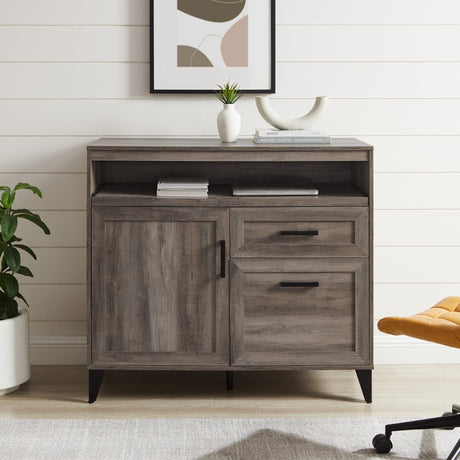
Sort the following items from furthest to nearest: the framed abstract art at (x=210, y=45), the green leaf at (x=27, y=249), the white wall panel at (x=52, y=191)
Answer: the white wall panel at (x=52, y=191) < the framed abstract art at (x=210, y=45) < the green leaf at (x=27, y=249)

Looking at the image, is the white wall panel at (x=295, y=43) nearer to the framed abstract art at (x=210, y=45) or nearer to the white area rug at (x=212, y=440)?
the framed abstract art at (x=210, y=45)

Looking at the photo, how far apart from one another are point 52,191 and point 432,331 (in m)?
1.85

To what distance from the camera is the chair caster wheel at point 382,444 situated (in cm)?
247

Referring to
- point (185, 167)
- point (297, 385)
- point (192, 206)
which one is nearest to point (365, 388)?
point (297, 385)

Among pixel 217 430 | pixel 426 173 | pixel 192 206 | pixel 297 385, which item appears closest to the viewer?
pixel 217 430

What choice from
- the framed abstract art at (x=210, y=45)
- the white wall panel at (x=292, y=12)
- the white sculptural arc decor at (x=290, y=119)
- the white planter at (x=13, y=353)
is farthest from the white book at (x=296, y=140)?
the white planter at (x=13, y=353)

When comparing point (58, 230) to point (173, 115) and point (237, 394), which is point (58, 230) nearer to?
point (173, 115)

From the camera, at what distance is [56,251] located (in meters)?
3.39

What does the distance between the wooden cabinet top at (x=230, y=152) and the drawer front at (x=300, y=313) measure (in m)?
0.40

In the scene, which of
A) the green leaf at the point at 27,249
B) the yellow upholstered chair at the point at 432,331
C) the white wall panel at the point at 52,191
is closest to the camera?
the yellow upholstered chair at the point at 432,331

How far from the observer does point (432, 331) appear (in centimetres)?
224

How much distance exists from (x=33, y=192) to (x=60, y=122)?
1.09 ft

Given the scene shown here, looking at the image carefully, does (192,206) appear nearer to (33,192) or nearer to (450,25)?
(33,192)

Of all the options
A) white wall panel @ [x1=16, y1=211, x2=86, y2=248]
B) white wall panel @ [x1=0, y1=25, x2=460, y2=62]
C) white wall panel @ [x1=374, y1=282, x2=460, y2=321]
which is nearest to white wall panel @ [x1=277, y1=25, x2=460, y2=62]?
white wall panel @ [x1=0, y1=25, x2=460, y2=62]
